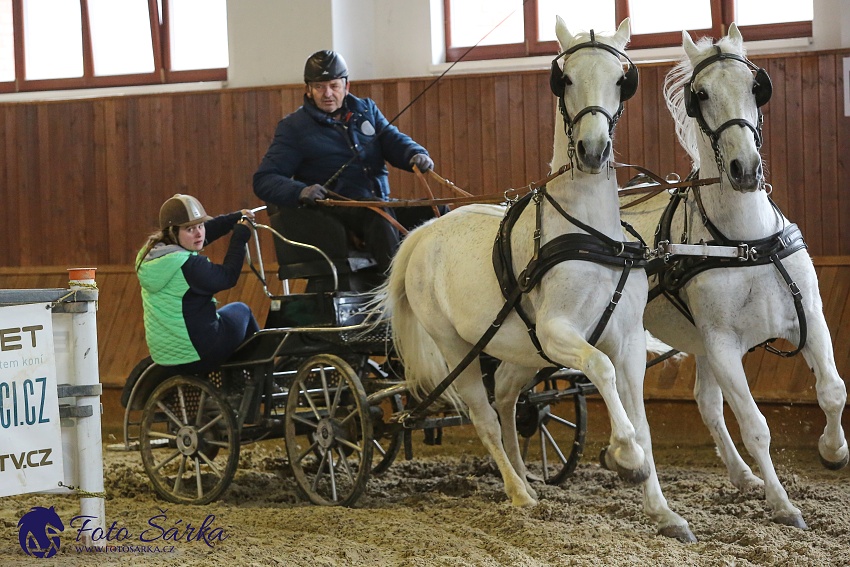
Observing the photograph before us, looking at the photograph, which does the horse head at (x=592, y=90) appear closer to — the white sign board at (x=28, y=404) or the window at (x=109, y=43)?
the white sign board at (x=28, y=404)

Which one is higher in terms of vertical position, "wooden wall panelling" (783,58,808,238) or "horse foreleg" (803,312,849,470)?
"wooden wall panelling" (783,58,808,238)

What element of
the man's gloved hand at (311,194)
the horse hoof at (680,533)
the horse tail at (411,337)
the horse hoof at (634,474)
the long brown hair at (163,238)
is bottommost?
the horse hoof at (680,533)

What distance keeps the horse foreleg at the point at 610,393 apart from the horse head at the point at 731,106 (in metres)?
0.79

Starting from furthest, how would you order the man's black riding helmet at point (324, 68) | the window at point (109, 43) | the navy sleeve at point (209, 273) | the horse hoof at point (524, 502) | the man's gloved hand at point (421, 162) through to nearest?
the window at point (109, 43)
the man's gloved hand at point (421, 162)
the man's black riding helmet at point (324, 68)
the navy sleeve at point (209, 273)
the horse hoof at point (524, 502)

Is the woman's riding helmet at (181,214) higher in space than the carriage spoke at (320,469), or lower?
higher

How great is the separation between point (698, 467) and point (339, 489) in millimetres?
2106

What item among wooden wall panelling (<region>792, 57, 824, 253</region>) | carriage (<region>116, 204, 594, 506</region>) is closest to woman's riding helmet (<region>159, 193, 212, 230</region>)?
carriage (<region>116, 204, 594, 506</region>)

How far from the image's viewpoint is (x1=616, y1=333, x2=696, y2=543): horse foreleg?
12.1ft

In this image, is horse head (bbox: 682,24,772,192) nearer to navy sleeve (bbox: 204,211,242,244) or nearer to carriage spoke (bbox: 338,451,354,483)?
carriage spoke (bbox: 338,451,354,483)

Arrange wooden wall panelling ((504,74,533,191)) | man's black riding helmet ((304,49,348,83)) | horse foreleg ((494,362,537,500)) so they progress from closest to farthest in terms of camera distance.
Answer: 1. horse foreleg ((494,362,537,500))
2. man's black riding helmet ((304,49,348,83))
3. wooden wall panelling ((504,74,533,191))

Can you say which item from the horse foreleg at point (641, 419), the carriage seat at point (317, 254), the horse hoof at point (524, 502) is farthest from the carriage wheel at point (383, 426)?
the horse foreleg at point (641, 419)

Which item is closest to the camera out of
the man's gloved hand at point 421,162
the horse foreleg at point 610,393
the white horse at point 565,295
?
the horse foreleg at point 610,393

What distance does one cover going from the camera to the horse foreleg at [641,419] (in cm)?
368

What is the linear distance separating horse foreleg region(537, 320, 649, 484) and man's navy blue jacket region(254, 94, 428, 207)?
75.3 inches
